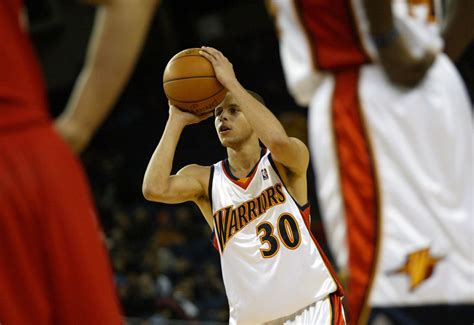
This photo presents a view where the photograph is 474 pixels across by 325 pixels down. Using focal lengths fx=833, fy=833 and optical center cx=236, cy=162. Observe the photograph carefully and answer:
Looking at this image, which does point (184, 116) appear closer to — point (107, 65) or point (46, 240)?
point (107, 65)

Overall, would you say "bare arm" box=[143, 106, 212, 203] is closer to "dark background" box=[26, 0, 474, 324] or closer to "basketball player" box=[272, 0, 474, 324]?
"basketball player" box=[272, 0, 474, 324]

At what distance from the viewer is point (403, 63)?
2.82 meters

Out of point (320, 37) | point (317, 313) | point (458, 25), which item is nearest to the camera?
point (317, 313)

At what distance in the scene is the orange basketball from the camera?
1.46 m

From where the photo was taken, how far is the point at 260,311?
175 cm

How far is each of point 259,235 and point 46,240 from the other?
0.40 meters

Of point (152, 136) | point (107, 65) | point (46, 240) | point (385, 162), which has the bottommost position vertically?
point (152, 136)

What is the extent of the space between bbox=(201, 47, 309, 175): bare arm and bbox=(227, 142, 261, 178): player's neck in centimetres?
8

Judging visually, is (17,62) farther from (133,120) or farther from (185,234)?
(133,120)

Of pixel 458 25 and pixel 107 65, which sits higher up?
pixel 107 65

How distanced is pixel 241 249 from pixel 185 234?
14.5 feet

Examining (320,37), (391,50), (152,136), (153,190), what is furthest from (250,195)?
(152,136)

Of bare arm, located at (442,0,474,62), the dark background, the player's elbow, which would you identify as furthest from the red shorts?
the dark background

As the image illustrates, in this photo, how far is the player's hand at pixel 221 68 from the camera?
1450 mm
